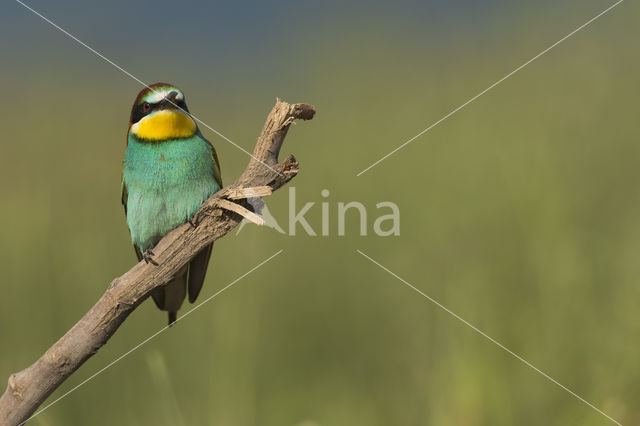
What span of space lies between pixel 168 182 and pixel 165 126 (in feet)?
0.57

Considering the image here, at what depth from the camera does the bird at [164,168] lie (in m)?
2.14

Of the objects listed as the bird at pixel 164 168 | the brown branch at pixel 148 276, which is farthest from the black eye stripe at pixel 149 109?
the brown branch at pixel 148 276

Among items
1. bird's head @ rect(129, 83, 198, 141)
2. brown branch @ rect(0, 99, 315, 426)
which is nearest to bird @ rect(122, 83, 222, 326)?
bird's head @ rect(129, 83, 198, 141)

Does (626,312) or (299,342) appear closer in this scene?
(626,312)

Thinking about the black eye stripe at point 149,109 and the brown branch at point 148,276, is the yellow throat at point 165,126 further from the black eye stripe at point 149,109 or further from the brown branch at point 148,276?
the brown branch at point 148,276

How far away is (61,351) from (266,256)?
176 cm

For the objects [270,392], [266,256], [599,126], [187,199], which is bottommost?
[270,392]

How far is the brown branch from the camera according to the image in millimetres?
1509

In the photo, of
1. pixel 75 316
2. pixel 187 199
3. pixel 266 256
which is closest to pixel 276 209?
pixel 266 256

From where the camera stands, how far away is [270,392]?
8.54ft

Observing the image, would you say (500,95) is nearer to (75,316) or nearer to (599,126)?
(599,126)

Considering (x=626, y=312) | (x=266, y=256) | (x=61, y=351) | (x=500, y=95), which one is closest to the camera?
(x=61, y=351)

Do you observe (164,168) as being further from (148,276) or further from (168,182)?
(148,276)

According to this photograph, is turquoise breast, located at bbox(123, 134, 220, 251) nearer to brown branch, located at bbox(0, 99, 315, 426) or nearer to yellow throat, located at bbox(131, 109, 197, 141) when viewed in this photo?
yellow throat, located at bbox(131, 109, 197, 141)
